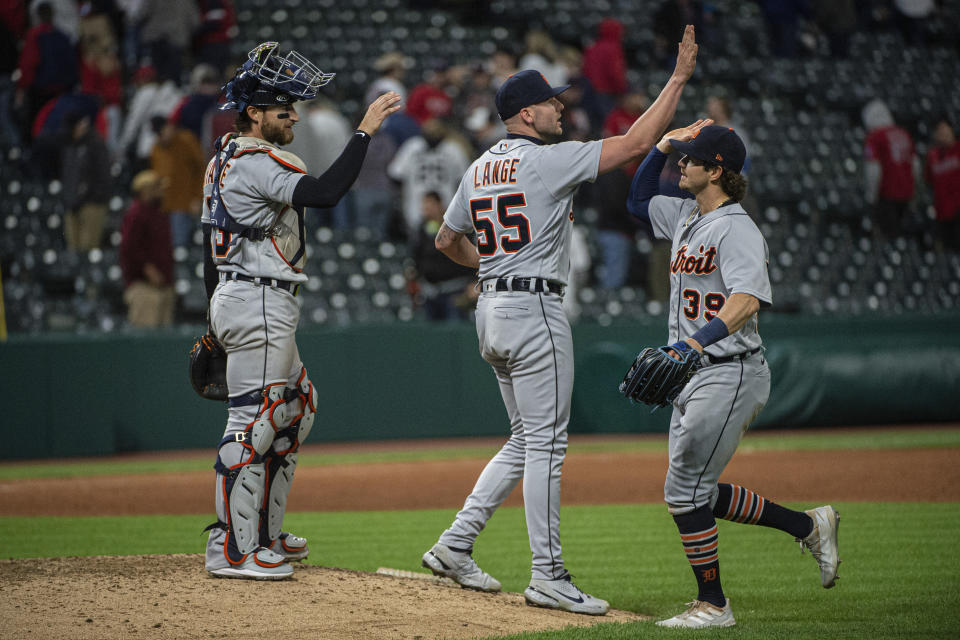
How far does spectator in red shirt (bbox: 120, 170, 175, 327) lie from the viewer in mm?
13070

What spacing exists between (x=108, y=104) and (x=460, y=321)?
18.5 feet

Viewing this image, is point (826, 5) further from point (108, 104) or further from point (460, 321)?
point (108, 104)

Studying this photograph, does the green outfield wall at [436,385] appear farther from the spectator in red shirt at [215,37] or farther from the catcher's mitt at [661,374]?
the catcher's mitt at [661,374]

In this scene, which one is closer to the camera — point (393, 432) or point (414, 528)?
point (414, 528)

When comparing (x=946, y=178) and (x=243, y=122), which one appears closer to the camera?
(x=243, y=122)

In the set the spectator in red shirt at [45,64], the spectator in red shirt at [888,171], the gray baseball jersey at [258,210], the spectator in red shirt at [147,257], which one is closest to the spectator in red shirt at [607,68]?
the spectator in red shirt at [888,171]

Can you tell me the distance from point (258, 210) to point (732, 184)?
2069 mm

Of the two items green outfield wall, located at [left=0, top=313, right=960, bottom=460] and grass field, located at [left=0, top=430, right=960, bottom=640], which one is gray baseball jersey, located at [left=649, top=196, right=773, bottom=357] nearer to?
grass field, located at [left=0, top=430, right=960, bottom=640]

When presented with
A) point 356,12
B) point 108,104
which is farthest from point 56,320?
point 356,12

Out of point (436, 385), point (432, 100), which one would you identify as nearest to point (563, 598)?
point (436, 385)

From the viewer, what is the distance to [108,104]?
15.6 metres

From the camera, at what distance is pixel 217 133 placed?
14.3 metres

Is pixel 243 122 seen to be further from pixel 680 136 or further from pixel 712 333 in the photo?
pixel 712 333

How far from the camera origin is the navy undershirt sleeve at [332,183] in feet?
17.0
